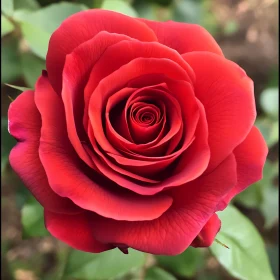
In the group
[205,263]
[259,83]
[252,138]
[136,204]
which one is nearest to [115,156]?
[136,204]

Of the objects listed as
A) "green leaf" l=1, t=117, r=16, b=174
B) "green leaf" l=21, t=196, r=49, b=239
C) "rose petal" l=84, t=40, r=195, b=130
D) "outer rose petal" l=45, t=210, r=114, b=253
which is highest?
"rose petal" l=84, t=40, r=195, b=130

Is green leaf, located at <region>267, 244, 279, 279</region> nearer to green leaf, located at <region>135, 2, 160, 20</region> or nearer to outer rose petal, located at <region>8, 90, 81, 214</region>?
green leaf, located at <region>135, 2, 160, 20</region>

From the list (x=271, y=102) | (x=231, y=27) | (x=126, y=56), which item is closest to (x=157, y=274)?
(x=271, y=102)

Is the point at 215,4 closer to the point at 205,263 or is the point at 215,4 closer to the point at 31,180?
the point at 205,263

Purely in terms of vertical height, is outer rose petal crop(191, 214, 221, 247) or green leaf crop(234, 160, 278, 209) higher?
outer rose petal crop(191, 214, 221, 247)

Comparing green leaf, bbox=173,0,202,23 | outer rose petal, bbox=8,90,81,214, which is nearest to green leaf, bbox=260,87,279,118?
green leaf, bbox=173,0,202,23

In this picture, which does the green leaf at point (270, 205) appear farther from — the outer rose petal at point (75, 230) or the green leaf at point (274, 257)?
the outer rose petal at point (75, 230)

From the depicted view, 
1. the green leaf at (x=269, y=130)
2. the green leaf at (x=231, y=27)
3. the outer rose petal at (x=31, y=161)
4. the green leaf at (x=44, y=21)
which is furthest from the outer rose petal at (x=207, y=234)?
the green leaf at (x=231, y=27)
